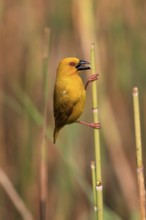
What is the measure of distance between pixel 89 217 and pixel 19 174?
41cm

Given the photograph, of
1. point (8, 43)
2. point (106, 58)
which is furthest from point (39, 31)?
point (106, 58)

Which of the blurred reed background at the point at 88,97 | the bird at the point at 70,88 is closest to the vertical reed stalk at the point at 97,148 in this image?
the bird at the point at 70,88

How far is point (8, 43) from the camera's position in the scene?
2.86 meters

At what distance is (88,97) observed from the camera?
3025mm

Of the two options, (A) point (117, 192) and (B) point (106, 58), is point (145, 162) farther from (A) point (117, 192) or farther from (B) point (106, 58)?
(B) point (106, 58)

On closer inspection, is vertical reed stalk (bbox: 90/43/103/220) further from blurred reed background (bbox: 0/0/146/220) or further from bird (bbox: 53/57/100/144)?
blurred reed background (bbox: 0/0/146/220)

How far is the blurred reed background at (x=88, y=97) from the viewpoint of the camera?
2.71 m

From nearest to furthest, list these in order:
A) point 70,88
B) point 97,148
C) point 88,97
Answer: point 97,148 < point 70,88 < point 88,97

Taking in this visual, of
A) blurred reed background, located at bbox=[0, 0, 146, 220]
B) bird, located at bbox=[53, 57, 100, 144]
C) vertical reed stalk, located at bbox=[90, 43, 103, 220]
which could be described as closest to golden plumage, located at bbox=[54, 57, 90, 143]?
bird, located at bbox=[53, 57, 100, 144]

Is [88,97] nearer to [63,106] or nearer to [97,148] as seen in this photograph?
[63,106]

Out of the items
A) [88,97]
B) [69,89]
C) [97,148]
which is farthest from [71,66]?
[88,97]

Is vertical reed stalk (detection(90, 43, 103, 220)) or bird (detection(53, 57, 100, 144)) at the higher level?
bird (detection(53, 57, 100, 144))

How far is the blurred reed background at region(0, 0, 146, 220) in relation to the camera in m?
2.71

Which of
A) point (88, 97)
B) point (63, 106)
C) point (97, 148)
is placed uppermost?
point (88, 97)
